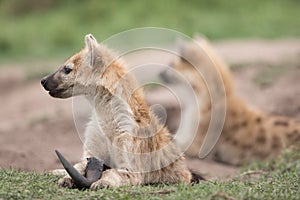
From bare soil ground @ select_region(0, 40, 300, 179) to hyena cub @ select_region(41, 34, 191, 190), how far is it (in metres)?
1.09

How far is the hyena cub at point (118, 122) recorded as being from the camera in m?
4.77

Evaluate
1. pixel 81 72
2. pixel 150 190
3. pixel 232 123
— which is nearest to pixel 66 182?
pixel 150 190

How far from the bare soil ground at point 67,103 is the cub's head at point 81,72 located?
1.03 meters

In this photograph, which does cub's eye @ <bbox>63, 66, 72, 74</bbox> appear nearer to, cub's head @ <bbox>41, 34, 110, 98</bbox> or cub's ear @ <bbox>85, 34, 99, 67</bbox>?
cub's head @ <bbox>41, 34, 110, 98</bbox>

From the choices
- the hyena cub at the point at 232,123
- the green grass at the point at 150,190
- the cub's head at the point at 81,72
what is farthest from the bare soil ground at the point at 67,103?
the green grass at the point at 150,190

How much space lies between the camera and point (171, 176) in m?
5.00

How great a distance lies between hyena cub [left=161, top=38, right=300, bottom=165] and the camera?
731 centimetres

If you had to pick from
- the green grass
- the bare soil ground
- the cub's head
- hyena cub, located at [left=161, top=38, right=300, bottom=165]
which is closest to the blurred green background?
the bare soil ground

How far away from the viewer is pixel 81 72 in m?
4.98

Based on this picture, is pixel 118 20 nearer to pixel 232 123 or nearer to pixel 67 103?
pixel 67 103

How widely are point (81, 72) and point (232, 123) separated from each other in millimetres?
3074

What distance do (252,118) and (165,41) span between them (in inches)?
212

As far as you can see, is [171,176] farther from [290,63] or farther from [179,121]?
[290,63]

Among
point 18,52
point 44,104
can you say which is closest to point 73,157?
point 44,104
